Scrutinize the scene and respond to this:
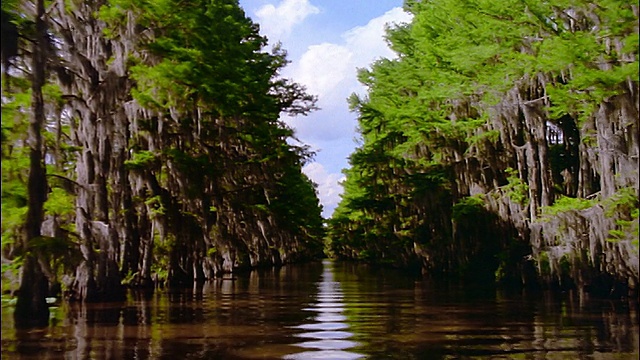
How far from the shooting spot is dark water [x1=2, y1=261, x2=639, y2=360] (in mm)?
9305

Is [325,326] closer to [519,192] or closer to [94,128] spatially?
[94,128]

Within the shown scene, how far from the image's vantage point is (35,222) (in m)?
11.6

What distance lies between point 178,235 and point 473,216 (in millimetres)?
11762

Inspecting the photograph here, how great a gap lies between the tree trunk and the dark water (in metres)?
0.38

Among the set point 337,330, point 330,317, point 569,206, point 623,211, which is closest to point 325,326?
point 337,330

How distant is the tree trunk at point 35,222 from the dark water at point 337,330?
38 centimetres

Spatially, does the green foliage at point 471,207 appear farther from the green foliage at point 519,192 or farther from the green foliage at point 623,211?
the green foliage at point 623,211

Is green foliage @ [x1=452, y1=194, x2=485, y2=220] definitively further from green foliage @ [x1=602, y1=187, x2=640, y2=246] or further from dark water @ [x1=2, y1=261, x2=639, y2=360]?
green foliage @ [x1=602, y1=187, x2=640, y2=246]

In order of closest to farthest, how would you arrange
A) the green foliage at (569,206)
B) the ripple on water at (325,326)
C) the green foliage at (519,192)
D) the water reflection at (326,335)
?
the water reflection at (326,335) → the ripple on water at (325,326) → the green foliage at (569,206) → the green foliage at (519,192)

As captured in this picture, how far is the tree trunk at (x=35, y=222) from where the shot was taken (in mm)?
11242

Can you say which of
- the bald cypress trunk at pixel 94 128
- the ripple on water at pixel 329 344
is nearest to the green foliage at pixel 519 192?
the bald cypress trunk at pixel 94 128

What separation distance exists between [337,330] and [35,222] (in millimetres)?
5711

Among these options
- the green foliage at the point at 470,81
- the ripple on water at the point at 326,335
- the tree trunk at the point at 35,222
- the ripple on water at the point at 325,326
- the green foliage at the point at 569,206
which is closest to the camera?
the ripple on water at the point at 326,335

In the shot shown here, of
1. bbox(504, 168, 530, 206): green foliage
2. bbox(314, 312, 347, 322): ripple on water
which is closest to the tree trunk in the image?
bbox(314, 312, 347, 322): ripple on water
